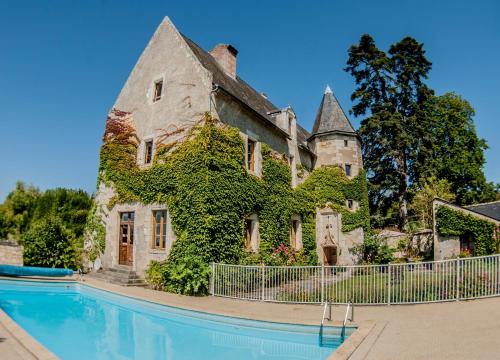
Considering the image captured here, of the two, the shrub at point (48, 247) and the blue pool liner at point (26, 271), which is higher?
the shrub at point (48, 247)

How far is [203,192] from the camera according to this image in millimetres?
14109

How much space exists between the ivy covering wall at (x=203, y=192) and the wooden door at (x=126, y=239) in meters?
0.94

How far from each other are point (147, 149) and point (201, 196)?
5.47 meters

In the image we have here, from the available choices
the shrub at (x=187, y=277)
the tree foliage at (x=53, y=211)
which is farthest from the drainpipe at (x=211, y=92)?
the tree foliage at (x=53, y=211)

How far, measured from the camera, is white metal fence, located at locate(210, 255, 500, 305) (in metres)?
10.4

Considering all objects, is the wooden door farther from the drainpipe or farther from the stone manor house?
the drainpipe

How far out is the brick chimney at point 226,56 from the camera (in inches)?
816

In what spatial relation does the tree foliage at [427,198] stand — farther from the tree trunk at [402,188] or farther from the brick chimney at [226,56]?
the brick chimney at [226,56]

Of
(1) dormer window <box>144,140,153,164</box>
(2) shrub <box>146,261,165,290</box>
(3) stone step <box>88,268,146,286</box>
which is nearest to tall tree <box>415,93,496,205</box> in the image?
(1) dormer window <box>144,140,153,164</box>

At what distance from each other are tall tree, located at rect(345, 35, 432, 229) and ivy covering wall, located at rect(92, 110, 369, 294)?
1473cm

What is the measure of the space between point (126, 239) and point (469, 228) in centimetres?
2029

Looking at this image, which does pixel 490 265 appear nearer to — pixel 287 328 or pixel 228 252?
pixel 287 328

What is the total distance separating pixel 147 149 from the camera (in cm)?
1780

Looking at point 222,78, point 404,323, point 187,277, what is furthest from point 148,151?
point 404,323
